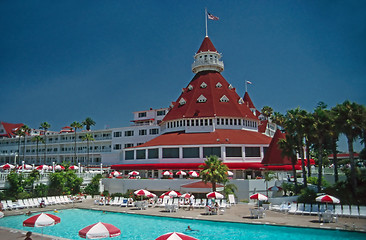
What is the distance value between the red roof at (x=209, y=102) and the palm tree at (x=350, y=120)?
2459 cm

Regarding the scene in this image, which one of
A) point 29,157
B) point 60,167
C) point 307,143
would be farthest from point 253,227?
point 29,157

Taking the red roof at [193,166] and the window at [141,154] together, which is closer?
the red roof at [193,166]

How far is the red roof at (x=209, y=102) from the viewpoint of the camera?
5491 cm

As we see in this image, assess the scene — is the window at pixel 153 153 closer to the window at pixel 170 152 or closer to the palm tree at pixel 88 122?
the window at pixel 170 152

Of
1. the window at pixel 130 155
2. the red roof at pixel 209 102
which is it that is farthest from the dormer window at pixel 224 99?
the window at pixel 130 155

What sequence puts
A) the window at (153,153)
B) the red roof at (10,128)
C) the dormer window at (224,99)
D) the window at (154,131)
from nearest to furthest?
the window at (153,153)
the dormer window at (224,99)
the window at (154,131)
the red roof at (10,128)

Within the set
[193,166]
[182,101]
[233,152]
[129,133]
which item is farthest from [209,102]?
[129,133]

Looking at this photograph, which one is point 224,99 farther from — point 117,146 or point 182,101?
point 117,146

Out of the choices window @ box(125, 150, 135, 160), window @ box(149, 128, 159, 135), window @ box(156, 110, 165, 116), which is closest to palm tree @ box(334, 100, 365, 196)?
window @ box(125, 150, 135, 160)

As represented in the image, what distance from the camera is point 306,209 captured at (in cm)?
2753

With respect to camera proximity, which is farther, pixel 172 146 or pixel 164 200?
pixel 172 146

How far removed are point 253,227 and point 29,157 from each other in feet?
273

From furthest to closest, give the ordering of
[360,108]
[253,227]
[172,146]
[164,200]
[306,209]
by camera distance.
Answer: [172,146]
[164,200]
[360,108]
[306,209]
[253,227]

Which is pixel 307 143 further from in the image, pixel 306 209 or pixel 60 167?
pixel 60 167
